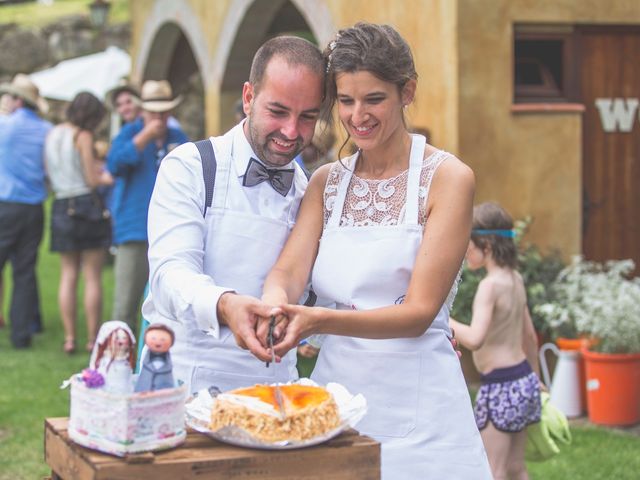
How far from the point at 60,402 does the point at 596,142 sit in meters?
4.18

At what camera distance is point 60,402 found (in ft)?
23.2

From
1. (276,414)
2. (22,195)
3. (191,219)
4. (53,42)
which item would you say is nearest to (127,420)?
(276,414)

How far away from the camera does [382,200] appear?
2.84 m

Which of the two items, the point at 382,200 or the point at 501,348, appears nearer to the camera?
the point at 382,200

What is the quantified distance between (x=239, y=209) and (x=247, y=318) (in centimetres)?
55

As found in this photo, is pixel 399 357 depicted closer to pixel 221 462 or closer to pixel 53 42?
pixel 221 462

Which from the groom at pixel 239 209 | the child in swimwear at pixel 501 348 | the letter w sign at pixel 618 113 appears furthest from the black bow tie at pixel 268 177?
the letter w sign at pixel 618 113

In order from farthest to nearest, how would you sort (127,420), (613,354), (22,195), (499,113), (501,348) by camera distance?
(22,195), (499,113), (613,354), (501,348), (127,420)

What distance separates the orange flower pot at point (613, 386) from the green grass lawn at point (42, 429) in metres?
0.13

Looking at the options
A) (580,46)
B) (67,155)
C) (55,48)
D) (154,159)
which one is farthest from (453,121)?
(55,48)

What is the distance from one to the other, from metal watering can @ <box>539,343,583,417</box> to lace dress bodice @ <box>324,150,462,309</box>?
3889 millimetres

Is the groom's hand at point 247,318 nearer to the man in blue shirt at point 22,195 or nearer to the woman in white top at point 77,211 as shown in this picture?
the woman in white top at point 77,211

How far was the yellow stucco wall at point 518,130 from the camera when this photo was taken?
25.0 feet

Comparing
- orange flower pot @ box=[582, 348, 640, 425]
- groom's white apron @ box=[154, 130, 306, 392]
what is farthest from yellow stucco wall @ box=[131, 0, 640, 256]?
groom's white apron @ box=[154, 130, 306, 392]
